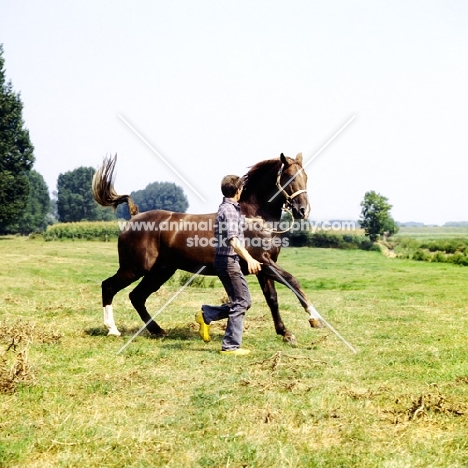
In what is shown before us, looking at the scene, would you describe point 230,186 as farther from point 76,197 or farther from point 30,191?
point 76,197

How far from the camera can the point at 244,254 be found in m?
6.45

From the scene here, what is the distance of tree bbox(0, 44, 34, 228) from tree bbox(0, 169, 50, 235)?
26.2 metres

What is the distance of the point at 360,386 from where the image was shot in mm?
5285

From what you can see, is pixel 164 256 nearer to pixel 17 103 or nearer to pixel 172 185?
pixel 17 103

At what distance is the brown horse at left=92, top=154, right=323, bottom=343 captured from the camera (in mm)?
7504

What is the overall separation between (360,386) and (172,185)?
11881 cm

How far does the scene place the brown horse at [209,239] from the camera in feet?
24.6

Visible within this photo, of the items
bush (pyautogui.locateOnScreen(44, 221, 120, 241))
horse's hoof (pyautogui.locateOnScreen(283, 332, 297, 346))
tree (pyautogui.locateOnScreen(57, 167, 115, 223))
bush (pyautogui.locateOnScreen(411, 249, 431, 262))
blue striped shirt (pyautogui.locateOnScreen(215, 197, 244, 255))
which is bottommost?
bush (pyautogui.locateOnScreen(411, 249, 431, 262))

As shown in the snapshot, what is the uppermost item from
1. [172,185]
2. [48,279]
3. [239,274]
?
[172,185]

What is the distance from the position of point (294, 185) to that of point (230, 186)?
1.27 metres

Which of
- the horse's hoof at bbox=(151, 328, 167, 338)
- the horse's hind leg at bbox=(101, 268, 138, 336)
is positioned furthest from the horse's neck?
the horse's hoof at bbox=(151, 328, 167, 338)

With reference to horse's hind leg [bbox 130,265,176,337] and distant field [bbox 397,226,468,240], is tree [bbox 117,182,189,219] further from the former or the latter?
horse's hind leg [bbox 130,265,176,337]

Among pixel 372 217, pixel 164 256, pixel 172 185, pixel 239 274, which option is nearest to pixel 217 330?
pixel 164 256

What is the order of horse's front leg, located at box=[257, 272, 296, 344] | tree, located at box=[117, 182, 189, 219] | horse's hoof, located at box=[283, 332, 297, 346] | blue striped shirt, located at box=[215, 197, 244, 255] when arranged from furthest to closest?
tree, located at box=[117, 182, 189, 219] < horse's front leg, located at box=[257, 272, 296, 344] < horse's hoof, located at box=[283, 332, 297, 346] < blue striped shirt, located at box=[215, 197, 244, 255]
